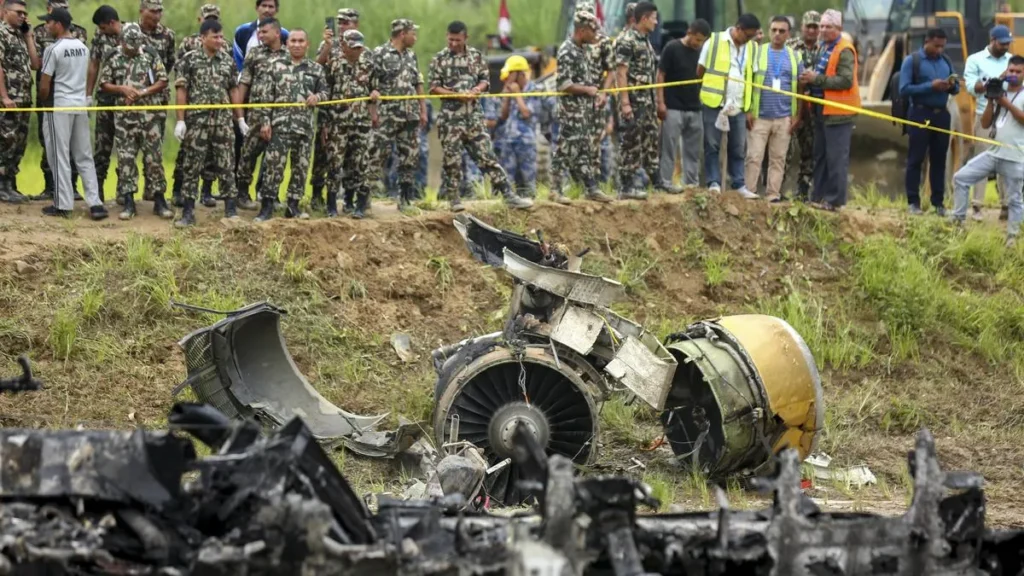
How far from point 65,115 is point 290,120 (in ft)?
6.54

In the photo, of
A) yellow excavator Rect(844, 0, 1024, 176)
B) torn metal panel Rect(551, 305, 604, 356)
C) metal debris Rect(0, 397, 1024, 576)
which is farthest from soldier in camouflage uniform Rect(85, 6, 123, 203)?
yellow excavator Rect(844, 0, 1024, 176)

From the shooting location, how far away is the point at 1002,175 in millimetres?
15625

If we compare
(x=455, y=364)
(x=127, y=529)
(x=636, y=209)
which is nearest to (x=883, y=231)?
(x=636, y=209)

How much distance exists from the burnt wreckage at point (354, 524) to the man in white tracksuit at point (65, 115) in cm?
685

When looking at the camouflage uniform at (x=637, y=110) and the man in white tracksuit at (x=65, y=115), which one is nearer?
the man in white tracksuit at (x=65, y=115)

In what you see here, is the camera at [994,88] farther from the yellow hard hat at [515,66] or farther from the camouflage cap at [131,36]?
the camouflage cap at [131,36]

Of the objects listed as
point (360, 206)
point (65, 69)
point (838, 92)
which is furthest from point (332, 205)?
point (838, 92)

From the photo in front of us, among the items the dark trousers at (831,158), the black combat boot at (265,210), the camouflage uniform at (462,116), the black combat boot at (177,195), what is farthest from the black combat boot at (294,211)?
the dark trousers at (831,158)

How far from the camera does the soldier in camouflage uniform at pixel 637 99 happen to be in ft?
49.2

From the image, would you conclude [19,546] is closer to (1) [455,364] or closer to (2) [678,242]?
(1) [455,364]

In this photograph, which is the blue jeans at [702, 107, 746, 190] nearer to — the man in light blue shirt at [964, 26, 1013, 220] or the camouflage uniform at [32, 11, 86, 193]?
the man in light blue shirt at [964, 26, 1013, 220]

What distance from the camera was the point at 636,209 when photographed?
15320 millimetres

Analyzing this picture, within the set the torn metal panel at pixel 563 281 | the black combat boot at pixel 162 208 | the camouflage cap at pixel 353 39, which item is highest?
the camouflage cap at pixel 353 39

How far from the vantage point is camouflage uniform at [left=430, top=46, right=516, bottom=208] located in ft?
47.1
